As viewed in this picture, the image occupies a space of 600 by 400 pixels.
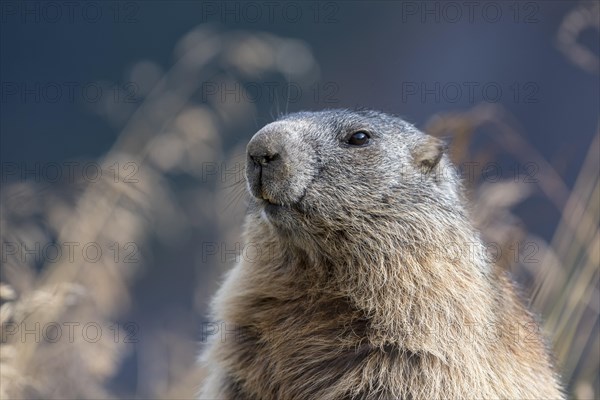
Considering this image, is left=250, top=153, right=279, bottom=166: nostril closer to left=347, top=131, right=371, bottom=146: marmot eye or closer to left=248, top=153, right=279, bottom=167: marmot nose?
left=248, top=153, right=279, bottom=167: marmot nose

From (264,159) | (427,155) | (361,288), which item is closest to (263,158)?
(264,159)

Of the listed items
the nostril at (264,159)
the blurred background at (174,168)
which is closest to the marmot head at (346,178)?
the nostril at (264,159)

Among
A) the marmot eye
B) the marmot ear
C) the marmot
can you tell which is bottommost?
the marmot

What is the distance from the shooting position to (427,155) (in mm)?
4391

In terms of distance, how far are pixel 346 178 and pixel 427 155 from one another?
484 mm

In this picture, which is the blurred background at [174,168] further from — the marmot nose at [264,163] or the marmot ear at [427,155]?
the marmot ear at [427,155]

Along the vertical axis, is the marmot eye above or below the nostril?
above

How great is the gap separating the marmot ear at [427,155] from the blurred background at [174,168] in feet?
2.69

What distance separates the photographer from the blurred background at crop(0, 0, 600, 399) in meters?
5.06

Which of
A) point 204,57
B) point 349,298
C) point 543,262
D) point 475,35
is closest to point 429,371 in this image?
point 349,298

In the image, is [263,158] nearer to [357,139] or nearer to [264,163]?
[264,163]

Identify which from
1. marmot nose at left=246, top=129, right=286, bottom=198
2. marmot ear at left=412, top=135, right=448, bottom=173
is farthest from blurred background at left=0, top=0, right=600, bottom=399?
marmot ear at left=412, top=135, right=448, bottom=173

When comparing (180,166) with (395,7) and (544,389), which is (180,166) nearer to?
(544,389)

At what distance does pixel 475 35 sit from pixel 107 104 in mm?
6729
